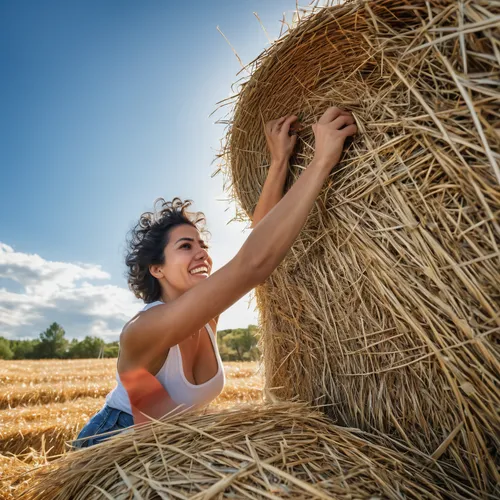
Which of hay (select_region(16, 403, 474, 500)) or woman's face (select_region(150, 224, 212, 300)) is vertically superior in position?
woman's face (select_region(150, 224, 212, 300))

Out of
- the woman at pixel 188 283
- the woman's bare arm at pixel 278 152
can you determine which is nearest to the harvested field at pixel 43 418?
the woman at pixel 188 283

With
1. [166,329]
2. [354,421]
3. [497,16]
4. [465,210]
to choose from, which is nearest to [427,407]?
[354,421]

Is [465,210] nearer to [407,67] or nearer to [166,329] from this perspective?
[407,67]

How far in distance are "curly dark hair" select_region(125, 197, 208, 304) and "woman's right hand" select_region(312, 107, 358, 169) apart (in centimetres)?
127

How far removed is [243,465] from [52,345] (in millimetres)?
41857

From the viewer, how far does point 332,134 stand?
1382 millimetres

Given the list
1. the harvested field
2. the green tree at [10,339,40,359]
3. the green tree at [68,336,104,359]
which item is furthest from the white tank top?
the green tree at [10,339,40,359]

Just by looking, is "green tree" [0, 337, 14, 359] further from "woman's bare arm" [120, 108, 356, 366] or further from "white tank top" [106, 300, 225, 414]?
"woman's bare arm" [120, 108, 356, 366]

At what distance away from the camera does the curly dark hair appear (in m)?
2.38

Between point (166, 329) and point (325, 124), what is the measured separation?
3.34ft

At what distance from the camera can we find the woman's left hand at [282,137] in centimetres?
166

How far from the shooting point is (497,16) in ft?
3.03

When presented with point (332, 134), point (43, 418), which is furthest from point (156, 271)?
point (43, 418)

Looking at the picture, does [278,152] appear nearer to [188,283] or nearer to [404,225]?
[404,225]
